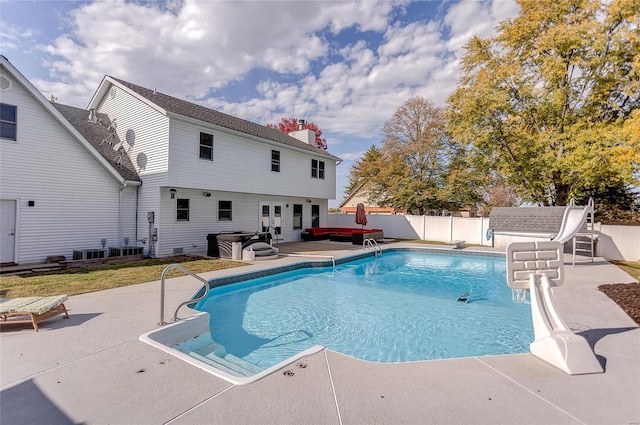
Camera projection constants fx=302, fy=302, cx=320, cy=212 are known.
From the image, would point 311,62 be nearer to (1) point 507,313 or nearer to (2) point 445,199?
(2) point 445,199

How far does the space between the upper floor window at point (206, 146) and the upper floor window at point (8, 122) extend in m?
5.78

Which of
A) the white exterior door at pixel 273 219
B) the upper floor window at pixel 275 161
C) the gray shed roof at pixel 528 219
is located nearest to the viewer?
the gray shed roof at pixel 528 219

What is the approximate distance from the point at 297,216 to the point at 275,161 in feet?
13.0

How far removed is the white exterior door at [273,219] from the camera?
16700mm

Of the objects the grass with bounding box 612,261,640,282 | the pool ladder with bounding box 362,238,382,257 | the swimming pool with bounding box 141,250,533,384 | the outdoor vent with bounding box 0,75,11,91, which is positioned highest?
the outdoor vent with bounding box 0,75,11,91

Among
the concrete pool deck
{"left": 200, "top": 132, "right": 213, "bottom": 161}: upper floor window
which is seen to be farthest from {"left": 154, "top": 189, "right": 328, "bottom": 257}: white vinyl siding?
the concrete pool deck

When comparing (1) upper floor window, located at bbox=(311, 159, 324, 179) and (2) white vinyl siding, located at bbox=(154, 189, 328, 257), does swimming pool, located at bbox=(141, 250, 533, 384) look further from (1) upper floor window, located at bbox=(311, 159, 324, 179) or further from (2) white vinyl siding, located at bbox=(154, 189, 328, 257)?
(1) upper floor window, located at bbox=(311, 159, 324, 179)

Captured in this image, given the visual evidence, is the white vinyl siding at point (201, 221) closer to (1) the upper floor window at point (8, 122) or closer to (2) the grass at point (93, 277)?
(2) the grass at point (93, 277)

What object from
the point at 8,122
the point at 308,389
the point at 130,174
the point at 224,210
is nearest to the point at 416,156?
the point at 224,210

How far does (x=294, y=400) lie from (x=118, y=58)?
16223 millimetres

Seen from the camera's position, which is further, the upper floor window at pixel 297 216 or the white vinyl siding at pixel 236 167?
the upper floor window at pixel 297 216

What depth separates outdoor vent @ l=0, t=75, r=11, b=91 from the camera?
376 inches

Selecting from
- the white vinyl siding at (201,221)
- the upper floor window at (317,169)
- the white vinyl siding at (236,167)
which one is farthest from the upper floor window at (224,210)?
the upper floor window at (317,169)

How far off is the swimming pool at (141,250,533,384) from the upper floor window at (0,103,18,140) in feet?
28.5
